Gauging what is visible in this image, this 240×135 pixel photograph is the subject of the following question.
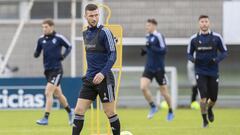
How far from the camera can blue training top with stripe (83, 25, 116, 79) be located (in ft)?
36.8

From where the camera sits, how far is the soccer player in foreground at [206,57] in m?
15.6

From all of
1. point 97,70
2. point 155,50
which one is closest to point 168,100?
point 155,50

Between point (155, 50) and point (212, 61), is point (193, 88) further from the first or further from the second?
point (212, 61)

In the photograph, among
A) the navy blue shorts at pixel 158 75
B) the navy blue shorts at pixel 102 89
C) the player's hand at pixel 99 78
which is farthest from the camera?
the navy blue shorts at pixel 158 75

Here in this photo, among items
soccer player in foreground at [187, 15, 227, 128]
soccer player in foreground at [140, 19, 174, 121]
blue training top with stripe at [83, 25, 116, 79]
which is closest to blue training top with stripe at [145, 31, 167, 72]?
soccer player in foreground at [140, 19, 174, 121]

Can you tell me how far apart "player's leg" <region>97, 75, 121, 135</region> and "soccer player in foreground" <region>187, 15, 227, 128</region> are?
15.0ft

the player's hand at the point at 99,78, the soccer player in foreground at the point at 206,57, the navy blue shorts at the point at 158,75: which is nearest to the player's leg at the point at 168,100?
the navy blue shorts at the point at 158,75

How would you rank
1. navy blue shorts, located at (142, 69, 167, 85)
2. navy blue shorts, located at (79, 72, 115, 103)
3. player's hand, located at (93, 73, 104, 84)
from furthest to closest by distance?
1. navy blue shorts, located at (142, 69, 167, 85)
2. navy blue shorts, located at (79, 72, 115, 103)
3. player's hand, located at (93, 73, 104, 84)

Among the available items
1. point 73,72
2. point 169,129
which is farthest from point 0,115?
point 169,129

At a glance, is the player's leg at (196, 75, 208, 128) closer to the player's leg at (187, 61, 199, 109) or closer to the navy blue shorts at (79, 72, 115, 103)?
the navy blue shorts at (79, 72, 115, 103)

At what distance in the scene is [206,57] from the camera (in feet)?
51.5

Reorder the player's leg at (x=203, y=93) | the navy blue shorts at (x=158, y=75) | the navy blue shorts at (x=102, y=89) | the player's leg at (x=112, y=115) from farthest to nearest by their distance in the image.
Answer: the navy blue shorts at (x=158, y=75) → the player's leg at (x=203, y=93) → the player's leg at (x=112, y=115) → the navy blue shorts at (x=102, y=89)

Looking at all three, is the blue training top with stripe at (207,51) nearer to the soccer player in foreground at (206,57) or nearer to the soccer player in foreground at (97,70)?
the soccer player in foreground at (206,57)

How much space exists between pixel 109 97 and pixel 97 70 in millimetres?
441
